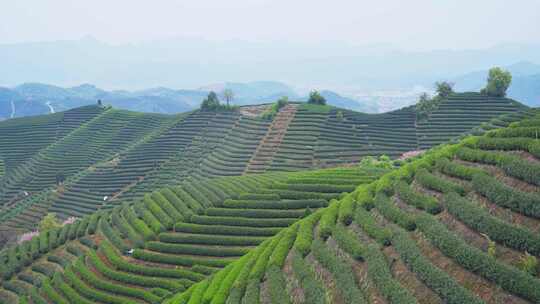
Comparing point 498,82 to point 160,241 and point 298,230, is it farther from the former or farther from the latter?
point 160,241

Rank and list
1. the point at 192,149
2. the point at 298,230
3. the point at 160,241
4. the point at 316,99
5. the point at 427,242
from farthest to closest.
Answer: the point at 316,99
the point at 192,149
the point at 160,241
the point at 298,230
the point at 427,242

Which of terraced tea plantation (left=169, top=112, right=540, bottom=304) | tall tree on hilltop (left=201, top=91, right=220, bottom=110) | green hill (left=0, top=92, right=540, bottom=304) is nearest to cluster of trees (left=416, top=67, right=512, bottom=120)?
green hill (left=0, top=92, right=540, bottom=304)

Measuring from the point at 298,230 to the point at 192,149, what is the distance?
63076mm

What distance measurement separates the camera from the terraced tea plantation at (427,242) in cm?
1520

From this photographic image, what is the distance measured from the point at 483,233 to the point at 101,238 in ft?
121

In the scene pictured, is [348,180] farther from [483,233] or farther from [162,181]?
[162,181]

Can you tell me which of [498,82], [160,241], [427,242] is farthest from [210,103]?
[427,242]

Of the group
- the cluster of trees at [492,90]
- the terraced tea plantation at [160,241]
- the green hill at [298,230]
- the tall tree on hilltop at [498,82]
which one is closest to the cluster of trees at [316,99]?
the green hill at [298,230]

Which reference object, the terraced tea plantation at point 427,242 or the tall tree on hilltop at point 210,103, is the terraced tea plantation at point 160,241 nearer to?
the terraced tea plantation at point 427,242

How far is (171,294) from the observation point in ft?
103

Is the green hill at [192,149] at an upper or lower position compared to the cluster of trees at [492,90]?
lower

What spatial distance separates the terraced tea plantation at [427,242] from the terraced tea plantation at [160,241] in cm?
854

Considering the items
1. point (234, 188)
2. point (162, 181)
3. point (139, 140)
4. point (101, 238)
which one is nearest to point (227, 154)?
point (162, 181)

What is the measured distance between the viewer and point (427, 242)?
60.2 feet
